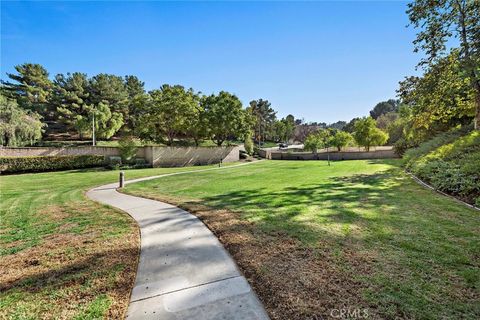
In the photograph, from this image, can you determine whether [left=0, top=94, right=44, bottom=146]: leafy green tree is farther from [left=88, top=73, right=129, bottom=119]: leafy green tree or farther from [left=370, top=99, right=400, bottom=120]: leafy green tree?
[left=370, top=99, right=400, bottom=120]: leafy green tree

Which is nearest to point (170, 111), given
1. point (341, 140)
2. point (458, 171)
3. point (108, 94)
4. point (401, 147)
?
point (108, 94)

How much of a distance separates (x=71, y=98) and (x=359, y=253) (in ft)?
143

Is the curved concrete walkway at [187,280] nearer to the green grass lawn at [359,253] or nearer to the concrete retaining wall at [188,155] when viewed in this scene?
the green grass lawn at [359,253]

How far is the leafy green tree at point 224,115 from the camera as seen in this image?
2739 cm

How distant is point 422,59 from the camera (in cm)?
1270

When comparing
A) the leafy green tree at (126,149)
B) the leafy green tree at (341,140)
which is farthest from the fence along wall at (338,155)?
the leafy green tree at (126,149)

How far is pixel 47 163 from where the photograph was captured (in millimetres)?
19406

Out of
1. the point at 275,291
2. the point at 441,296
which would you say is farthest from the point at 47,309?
the point at 441,296

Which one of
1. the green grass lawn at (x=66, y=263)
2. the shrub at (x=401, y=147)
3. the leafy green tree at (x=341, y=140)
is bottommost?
the green grass lawn at (x=66, y=263)

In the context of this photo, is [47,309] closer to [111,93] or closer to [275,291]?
[275,291]

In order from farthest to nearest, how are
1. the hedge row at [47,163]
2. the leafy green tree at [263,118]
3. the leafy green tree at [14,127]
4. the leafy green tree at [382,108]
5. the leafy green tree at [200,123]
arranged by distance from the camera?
the leafy green tree at [382,108]
the leafy green tree at [263,118]
the leafy green tree at [200,123]
the leafy green tree at [14,127]
the hedge row at [47,163]

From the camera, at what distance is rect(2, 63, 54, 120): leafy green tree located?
3425 cm

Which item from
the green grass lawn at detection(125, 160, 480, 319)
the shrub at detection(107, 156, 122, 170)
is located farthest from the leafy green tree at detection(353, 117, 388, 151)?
the shrub at detection(107, 156, 122, 170)

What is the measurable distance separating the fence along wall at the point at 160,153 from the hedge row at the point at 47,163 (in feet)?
6.05
